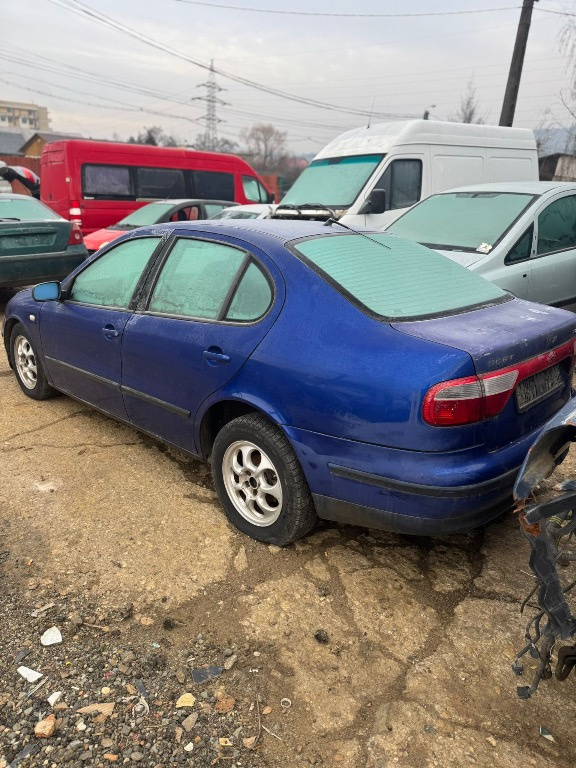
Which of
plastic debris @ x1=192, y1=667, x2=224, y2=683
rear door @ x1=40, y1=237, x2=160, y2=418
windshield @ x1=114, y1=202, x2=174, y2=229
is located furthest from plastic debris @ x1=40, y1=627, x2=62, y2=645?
windshield @ x1=114, y1=202, x2=174, y2=229

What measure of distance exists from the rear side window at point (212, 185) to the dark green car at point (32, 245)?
6053 mm

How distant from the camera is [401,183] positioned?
8078mm

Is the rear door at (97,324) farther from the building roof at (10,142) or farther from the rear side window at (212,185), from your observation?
the building roof at (10,142)

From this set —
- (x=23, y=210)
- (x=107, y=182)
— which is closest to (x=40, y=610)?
(x=23, y=210)

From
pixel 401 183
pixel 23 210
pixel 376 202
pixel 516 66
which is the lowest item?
pixel 23 210

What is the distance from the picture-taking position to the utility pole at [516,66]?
12836 mm

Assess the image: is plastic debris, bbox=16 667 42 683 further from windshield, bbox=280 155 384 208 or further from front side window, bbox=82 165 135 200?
front side window, bbox=82 165 135 200

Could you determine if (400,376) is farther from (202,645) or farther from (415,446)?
(202,645)

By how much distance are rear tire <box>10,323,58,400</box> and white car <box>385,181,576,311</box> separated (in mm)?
3596

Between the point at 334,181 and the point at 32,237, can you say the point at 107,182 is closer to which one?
the point at 32,237

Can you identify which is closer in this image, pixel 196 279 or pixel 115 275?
pixel 196 279

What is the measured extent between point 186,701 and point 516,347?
191cm

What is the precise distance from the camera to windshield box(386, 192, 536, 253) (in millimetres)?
5469

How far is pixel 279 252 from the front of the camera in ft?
9.68
